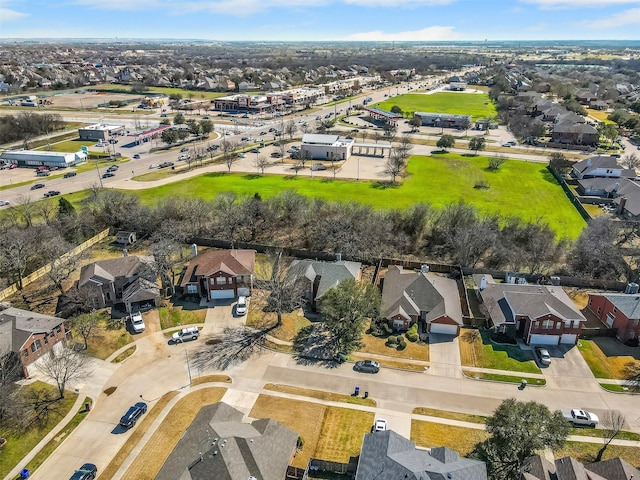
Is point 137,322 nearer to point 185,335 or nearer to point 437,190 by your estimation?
point 185,335

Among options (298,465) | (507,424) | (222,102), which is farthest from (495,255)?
(222,102)

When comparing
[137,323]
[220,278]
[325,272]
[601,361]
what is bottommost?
[601,361]

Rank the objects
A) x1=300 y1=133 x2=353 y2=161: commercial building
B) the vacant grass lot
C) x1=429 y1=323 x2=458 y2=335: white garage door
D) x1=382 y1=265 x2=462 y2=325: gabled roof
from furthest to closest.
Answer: x1=300 y1=133 x2=353 y2=161: commercial building < x1=382 y1=265 x2=462 y2=325: gabled roof < x1=429 y1=323 x2=458 y2=335: white garage door < the vacant grass lot

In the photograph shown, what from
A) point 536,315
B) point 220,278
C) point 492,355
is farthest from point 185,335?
point 536,315

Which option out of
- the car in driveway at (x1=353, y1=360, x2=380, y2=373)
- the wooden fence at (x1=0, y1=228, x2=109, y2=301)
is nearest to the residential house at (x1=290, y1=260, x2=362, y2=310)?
the car in driveway at (x1=353, y1=360, x2=380, y2=373)

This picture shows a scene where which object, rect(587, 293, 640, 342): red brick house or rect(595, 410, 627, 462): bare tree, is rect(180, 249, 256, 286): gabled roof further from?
rect(587, 293, 640, 342): red brick house

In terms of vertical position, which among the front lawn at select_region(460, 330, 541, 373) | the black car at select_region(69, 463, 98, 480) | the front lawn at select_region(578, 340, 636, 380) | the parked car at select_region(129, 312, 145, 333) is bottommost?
the front lawn at select_region(460, 330, 541, 373)
